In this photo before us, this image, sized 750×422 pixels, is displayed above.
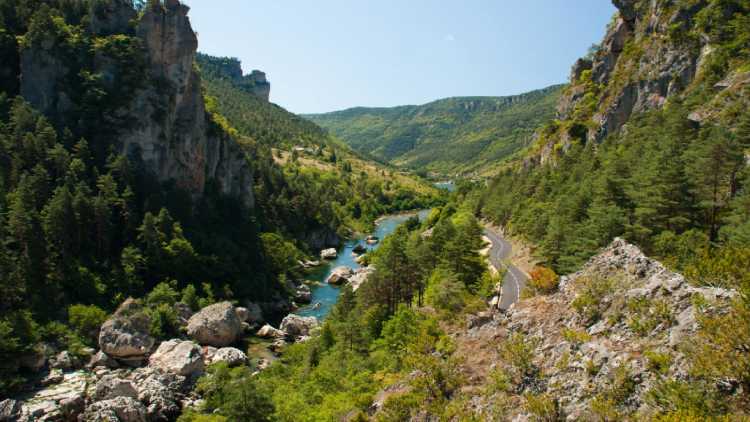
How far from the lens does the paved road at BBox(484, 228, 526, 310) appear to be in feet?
135

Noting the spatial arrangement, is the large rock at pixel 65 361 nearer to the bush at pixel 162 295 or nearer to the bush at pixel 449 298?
the bush at pixel 162 295

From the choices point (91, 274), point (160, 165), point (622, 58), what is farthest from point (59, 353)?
point (622, 58)

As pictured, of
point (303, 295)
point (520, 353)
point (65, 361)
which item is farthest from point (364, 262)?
point (520, 353)

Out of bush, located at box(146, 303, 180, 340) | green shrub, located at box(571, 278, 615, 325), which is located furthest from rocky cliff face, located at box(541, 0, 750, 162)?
bush, located at box(146, 303, 180, 340)

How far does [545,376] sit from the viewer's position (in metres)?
16.8

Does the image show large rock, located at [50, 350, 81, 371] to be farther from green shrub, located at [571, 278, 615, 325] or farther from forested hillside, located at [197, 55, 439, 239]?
forested hillside, located at [197, 55, 439, 239]

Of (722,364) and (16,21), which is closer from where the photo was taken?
(722,364)

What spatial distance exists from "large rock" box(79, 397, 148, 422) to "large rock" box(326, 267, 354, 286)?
51989 mm

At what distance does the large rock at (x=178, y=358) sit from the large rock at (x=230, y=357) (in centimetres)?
236

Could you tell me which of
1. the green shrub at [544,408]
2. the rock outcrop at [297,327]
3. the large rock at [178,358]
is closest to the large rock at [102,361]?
the large rock at [178,358]

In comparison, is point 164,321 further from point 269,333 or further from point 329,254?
point 329,254

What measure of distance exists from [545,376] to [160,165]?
257 ft

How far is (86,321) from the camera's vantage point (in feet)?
163

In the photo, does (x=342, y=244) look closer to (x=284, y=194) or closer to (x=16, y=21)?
(x=284, y=194)
